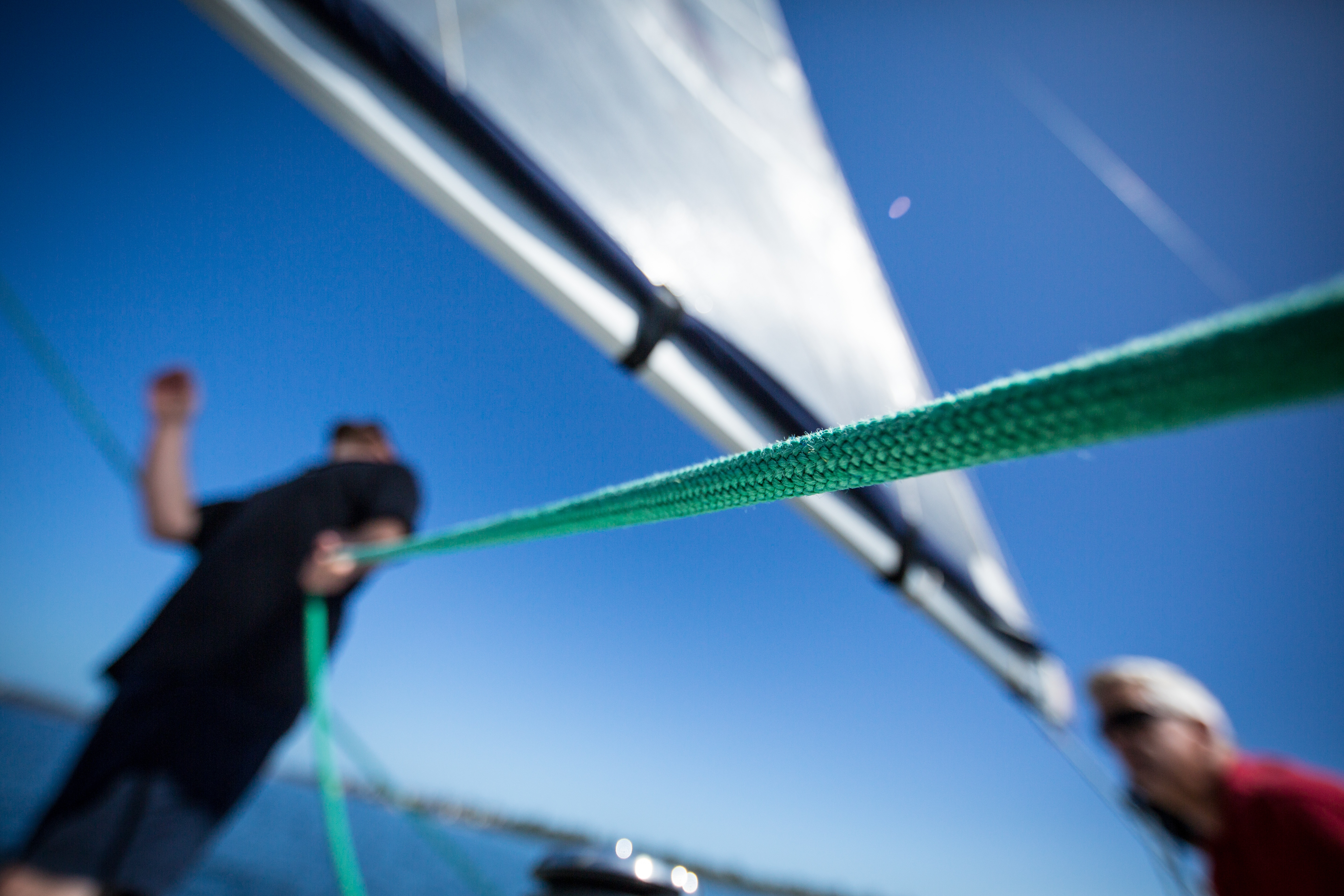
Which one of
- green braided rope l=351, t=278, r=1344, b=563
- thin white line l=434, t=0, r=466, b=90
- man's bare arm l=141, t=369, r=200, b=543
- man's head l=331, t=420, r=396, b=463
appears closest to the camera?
green braided rope l=351, t=278, r=1344, b=563

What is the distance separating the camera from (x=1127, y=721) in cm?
148

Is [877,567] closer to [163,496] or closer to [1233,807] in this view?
[1233,807]

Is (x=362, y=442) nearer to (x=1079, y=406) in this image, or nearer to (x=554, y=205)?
(x=554, y=205)

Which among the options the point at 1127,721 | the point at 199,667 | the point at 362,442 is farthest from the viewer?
the point at 362,442

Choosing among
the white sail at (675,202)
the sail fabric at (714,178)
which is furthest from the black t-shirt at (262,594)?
the sail fabric at (714,178)

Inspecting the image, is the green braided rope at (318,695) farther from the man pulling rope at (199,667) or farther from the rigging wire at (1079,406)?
the rigging wire at (1079,406)

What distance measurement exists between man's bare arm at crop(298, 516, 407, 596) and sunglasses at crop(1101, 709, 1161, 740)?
6.18 ft

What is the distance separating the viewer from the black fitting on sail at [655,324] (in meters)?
0.93

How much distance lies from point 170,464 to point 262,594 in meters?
0.53

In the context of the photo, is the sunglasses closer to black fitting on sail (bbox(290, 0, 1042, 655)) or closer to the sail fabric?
the sail fabric

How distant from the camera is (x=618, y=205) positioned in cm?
126

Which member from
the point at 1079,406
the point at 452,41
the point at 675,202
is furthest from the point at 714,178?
the point at 1079,406

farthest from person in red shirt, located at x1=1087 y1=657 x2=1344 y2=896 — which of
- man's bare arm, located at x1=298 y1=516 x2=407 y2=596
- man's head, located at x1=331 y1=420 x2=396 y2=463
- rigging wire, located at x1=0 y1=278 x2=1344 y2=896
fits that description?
man's head, located at x1=331 y1=420 x2=396 y2=463

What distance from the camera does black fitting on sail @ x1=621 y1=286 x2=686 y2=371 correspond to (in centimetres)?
93
